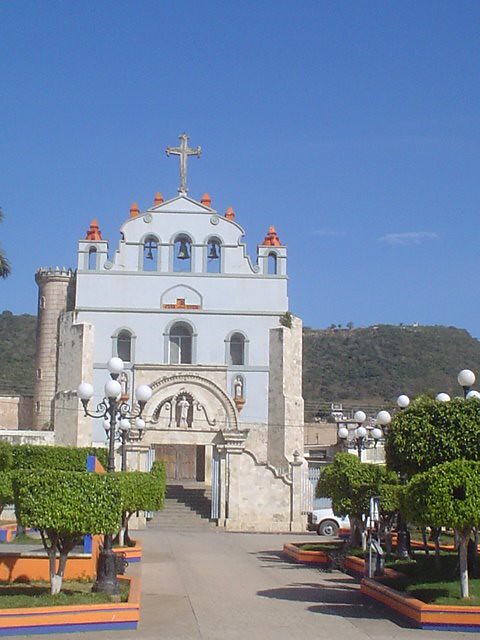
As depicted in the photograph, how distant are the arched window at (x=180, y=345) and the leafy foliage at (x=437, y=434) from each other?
989 inches

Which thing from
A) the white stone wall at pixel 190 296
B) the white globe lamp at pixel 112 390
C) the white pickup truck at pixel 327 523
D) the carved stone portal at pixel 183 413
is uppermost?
the white stone wall at pixel 190 296

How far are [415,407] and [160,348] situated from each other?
25.0 metres

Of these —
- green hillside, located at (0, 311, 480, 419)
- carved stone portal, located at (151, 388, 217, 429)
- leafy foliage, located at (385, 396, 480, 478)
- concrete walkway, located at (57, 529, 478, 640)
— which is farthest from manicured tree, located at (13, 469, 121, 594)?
green hillside, located at (0, 311, 480, 419)

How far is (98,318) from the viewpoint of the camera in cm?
4088

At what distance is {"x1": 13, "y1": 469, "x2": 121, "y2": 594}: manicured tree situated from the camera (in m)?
13.8

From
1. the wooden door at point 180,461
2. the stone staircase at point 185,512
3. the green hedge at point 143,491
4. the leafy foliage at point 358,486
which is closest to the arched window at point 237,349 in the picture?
the stone staircase at point 185,512

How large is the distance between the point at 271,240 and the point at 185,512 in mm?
12445

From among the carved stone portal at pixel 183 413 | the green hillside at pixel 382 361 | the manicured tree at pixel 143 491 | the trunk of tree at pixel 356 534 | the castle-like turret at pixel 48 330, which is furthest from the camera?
the green hillside at pixel 382 361

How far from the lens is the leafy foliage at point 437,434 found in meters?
16.1

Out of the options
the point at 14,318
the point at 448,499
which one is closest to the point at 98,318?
the point at 448,499

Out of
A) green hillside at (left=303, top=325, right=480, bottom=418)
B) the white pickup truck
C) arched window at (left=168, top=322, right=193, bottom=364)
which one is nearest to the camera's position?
the white pickup truck

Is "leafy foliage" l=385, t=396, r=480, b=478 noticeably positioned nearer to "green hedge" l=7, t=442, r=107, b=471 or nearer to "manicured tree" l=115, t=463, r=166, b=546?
"manicured tree" l=115, t=463, r=166, b=546

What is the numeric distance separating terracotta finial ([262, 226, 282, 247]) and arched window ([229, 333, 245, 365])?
4251 mm

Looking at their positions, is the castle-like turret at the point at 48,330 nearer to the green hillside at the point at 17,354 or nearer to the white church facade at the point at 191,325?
the green hillside at the point at 17,354
